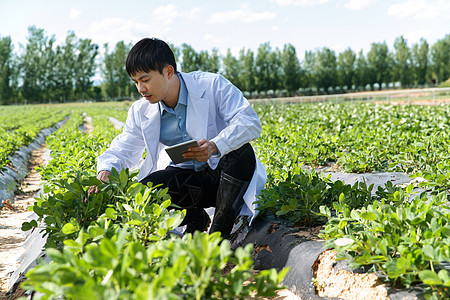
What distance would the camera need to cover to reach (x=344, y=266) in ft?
6.70

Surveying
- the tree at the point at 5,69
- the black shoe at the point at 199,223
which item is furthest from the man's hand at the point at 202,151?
the tree at the point at 5,69

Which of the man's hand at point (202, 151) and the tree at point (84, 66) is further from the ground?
the tree at point (84, 66)

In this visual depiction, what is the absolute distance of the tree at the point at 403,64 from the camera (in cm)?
5591

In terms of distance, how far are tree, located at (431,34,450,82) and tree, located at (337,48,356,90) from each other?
10576 mm

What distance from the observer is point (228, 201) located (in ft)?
8.80

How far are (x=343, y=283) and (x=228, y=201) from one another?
94 centimetres

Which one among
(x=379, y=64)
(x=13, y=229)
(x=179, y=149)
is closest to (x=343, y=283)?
(x=179, y=149)

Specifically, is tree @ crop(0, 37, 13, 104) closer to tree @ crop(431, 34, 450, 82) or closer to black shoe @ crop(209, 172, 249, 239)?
tree @ crop(431, 34, 450, 82)

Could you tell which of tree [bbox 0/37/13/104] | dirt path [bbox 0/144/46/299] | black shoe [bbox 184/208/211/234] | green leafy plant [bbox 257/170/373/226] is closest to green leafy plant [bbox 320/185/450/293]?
green leafy plant [bbox 257/170/373/226]

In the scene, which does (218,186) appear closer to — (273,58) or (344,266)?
(344,266)

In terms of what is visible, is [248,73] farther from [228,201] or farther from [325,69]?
[228,201]

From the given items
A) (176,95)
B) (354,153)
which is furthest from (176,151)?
(354,153)

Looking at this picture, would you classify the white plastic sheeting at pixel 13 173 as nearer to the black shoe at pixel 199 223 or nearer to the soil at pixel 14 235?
the soil at pixel 14 235

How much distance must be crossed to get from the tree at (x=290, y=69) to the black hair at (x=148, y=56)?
55964 mm
